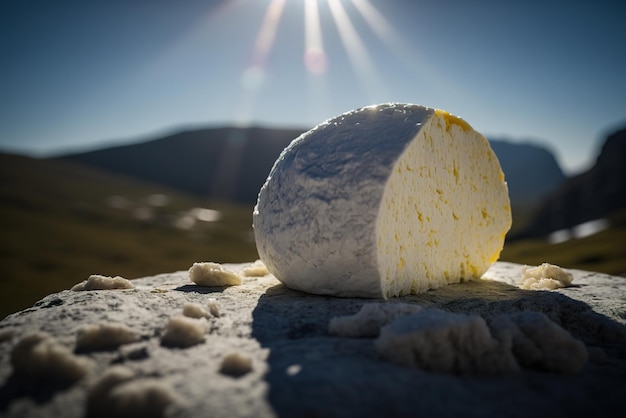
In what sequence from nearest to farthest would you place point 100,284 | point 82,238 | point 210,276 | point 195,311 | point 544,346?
point 544,346
point 195,311
point 100,284
point 210,276
point 82,238

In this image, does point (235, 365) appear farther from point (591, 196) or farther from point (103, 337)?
point (591, 196)

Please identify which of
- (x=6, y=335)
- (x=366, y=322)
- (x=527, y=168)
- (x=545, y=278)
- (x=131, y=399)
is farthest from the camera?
(x=527, y=168)

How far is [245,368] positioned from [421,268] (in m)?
3.02

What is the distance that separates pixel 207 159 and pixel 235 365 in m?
90.4

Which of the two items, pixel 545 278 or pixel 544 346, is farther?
pixel 545 278

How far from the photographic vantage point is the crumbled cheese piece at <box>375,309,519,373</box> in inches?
105

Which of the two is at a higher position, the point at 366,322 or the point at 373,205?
the point at 373,205

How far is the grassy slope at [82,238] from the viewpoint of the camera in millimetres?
22312

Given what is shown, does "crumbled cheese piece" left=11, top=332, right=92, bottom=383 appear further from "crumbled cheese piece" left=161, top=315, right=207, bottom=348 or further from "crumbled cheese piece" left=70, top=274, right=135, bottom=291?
"crumbled cheese piece" left=70, top=274, right=135, bottom=291

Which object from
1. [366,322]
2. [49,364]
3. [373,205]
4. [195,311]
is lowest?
[49,364]

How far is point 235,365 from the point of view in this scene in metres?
2.58

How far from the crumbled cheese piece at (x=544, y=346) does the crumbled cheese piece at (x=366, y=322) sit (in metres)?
0.77

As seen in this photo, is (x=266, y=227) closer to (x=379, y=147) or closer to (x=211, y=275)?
(x=211, y=275)

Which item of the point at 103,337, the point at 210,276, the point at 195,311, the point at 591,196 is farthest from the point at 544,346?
the point at 591,196
